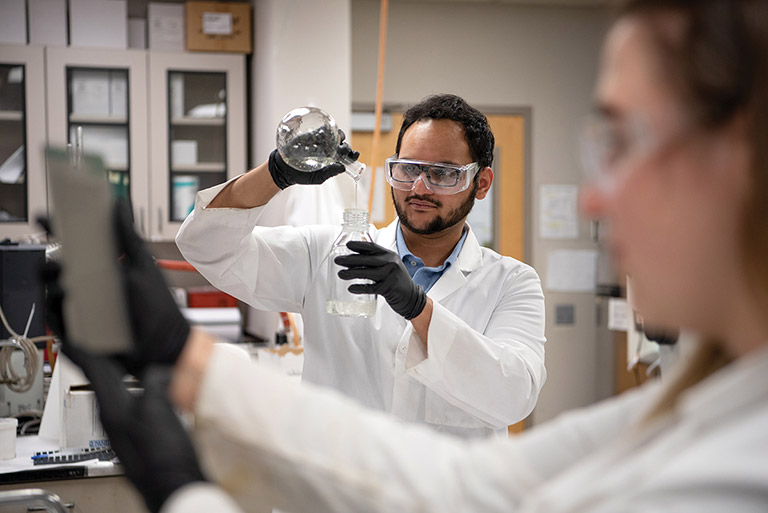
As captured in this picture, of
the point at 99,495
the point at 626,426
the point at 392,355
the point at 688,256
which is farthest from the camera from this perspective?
the point at 99,495

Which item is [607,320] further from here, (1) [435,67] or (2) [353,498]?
(2) [353,498]

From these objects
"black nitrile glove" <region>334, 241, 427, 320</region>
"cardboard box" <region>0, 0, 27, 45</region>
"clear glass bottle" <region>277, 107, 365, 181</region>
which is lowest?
"black nitrile glove" <region>334, 241, 427, 320</region>

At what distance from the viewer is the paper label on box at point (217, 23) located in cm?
391

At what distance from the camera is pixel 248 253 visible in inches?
67.5

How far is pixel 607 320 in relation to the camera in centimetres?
452

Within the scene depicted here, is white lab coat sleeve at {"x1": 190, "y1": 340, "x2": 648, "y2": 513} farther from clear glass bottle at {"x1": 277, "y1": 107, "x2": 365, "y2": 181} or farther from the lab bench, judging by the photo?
the lab bench

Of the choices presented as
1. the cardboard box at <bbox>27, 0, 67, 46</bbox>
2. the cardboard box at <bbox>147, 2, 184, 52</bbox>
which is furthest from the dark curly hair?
the cardboard box at <bbox>27, 0, 67, 46</bbox>

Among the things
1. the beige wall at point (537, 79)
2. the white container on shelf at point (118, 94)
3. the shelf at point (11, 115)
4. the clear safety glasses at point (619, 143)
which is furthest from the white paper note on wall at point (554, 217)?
the clear safety glasses at point (619, 143)

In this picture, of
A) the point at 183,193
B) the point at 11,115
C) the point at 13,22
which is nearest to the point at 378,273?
the point at 183,193

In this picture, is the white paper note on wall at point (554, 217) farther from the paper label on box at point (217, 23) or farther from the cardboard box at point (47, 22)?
the cardboard box at point (47, 22)

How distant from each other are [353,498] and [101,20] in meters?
3.71

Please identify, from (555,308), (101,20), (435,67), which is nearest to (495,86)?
(435,67)

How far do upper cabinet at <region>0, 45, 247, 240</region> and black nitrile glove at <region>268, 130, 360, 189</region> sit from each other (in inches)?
91.7

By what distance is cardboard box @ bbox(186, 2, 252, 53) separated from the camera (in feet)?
12.8
